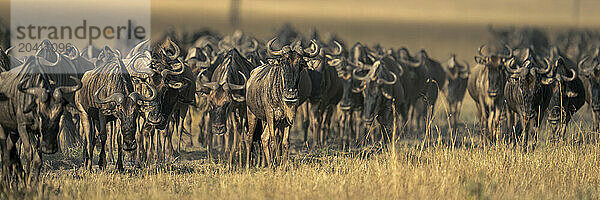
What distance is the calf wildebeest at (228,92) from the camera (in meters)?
11.9

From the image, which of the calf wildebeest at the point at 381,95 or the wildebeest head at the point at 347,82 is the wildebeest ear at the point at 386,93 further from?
the wildebeest head at the point at 347,82

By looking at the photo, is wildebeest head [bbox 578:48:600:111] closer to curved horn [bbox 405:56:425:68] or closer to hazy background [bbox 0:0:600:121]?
curved horn [bbox 405:56:425:68]

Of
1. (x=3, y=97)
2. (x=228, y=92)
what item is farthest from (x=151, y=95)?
(x=3, y=97)

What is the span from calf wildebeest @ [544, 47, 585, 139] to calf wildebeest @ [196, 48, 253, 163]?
204 inches

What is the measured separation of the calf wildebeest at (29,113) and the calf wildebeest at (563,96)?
805 centimetres

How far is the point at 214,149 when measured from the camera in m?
14.9

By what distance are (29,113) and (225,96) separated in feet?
12.8

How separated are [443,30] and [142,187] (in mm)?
67383

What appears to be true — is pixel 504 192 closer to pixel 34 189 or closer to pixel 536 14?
pixel 34 189

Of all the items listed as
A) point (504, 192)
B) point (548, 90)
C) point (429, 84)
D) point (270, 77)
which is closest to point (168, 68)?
point (270, 77)

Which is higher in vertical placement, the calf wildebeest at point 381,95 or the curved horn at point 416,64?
the curved horn at point 416,64

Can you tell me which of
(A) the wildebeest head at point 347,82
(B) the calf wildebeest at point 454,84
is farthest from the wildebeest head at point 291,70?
(B) the calf wildebeest at point 454,84

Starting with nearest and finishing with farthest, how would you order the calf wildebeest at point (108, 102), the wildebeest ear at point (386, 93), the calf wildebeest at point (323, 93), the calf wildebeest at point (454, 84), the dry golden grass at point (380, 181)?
1. the dry golden grass at point (380, 181)
2. the calf wildebeest at point (108, 102)
3. the wildebeest ear at point (386, 93)
4. the calf wildebeest at point (323, 93)
5. the calf wildebeest at point (454, 84)

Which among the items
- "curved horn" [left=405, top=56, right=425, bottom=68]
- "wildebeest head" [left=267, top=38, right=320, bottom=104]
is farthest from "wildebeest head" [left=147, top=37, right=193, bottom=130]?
"curved horn" [left=405, top=56, right=425, bottom=68]
